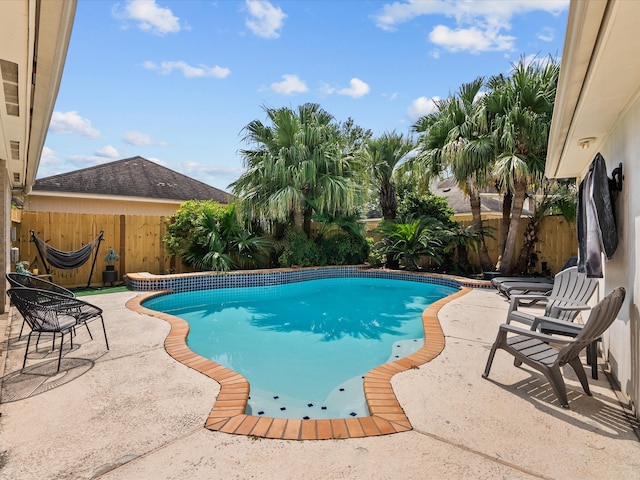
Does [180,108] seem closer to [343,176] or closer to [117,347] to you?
[343,176]

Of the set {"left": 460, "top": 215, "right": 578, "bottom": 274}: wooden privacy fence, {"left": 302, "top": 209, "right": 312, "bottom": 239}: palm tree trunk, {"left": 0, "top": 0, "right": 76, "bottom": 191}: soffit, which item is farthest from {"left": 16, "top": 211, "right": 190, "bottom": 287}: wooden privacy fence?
{"left": 460, "top": 215, "right": 578, "bottom": 274}: wooden privacy fence

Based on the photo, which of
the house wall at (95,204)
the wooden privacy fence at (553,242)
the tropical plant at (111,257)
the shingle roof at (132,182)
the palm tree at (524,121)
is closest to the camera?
the palm tree at (524,121)

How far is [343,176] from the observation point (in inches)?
501

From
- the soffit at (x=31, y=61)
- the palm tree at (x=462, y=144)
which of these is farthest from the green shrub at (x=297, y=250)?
the soffit at (x=31, y=61)

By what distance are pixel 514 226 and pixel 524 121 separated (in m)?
2.89

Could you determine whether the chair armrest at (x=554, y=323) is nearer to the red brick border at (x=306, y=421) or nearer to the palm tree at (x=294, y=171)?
the red brick border at (x=306, y=421)

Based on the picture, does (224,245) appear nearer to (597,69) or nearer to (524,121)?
(524,121)

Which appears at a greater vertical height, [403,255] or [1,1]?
[1,1]

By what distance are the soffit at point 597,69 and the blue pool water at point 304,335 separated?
331 centimetres

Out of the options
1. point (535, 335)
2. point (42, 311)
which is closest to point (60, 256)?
point (42, 311)

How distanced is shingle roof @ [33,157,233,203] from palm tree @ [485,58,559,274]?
28.4 ft

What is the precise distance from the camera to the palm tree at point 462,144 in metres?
9.83

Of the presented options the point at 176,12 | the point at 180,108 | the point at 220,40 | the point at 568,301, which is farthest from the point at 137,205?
the point at 568,301

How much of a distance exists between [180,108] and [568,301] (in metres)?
12.3
